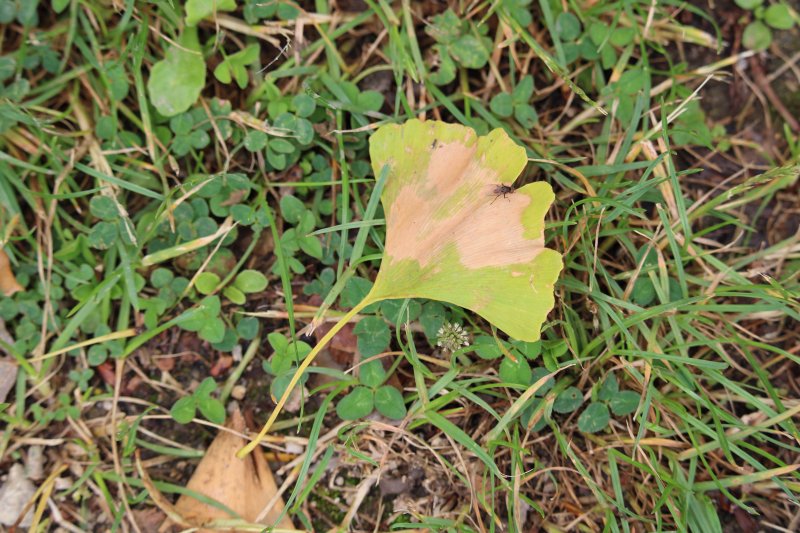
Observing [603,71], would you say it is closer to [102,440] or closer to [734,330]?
[734,330]

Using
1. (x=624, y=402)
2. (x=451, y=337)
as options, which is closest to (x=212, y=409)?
(x=451, y=337)

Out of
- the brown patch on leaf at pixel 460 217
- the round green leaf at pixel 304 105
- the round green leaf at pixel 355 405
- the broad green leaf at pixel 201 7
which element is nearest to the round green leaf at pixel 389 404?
the round green leaf at pixel 355 405

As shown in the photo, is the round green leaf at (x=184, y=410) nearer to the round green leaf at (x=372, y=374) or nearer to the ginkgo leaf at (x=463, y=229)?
→ the ginkgo leaf at (x=463, y=229)

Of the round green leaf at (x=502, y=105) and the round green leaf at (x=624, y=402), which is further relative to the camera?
the round green leaf at (x=502, y=105)

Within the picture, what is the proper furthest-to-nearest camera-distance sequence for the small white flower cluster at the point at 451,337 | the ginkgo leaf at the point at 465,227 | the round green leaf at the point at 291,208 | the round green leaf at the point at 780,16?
the round green leaf at the point at 780,16
the round green leaf at the point at 291,208
the small white flower cluster at the point at 451,337
the ginkgo leaf at the point at 465,227

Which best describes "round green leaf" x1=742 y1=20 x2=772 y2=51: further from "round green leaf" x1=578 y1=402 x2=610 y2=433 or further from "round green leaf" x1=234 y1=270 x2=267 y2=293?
"round green leaf" x1=234 y1=270 x2=267 y2=293

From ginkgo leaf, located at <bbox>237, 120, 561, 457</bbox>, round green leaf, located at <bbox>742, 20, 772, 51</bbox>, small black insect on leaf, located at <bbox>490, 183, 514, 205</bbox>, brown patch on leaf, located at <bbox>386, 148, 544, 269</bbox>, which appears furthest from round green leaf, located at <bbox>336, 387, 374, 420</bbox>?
round green leaf, located at <bbox>742, 20, 772, 51</bbox>

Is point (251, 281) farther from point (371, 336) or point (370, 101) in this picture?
point (370, 101)
